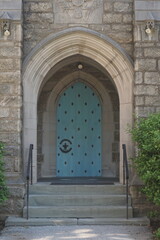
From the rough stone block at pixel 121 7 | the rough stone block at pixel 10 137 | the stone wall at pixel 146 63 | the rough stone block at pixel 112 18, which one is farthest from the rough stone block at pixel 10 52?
the stone wall at pixel 146 63

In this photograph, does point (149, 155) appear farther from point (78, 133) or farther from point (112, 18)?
point (78, 133)

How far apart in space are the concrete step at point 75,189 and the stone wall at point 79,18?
250 centimetres

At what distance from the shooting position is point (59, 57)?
899cm

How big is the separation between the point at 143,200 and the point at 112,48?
2853 mm

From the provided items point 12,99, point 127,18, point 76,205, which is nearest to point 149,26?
point 127,18

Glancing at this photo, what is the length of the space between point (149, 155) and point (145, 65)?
1827 millimetres

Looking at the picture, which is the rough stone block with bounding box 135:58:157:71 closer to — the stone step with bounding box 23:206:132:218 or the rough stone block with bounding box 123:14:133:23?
the rough stone block with bounding box 123:14:133:23

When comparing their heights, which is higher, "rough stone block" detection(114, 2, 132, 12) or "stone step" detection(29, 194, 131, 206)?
"rough stone block" detection(114, 2, 132, 12)

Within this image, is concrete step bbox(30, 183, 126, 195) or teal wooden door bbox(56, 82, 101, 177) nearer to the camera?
concrete step bbox(30, 183, 126, 195)

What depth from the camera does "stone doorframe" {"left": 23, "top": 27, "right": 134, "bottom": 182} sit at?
873cm

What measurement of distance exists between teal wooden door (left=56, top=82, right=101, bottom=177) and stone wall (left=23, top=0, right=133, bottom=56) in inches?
90.8

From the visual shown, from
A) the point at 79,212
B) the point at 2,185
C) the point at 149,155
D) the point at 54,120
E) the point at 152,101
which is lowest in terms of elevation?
the point at 79,212

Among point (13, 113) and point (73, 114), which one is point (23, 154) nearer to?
point (13, 113)

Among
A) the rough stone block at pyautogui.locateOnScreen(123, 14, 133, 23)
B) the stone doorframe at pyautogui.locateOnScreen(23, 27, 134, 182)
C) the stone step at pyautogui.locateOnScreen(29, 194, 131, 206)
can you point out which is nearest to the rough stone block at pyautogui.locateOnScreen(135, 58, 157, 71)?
the stone doorframe at pyautogui.locateOnScreen(23, 27, 134, 182)
